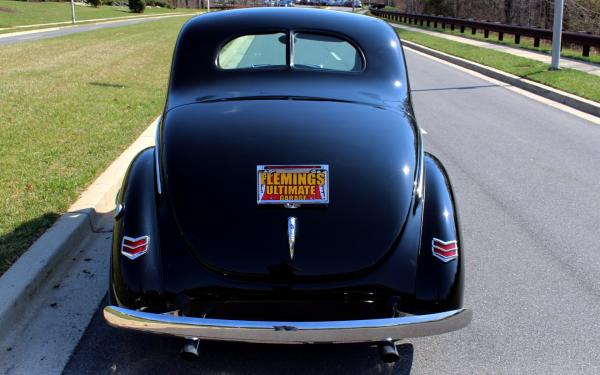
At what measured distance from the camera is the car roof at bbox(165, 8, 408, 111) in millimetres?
4324

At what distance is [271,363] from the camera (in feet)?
11.6

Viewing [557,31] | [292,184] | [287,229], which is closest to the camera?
[287,229]

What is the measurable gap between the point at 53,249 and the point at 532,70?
14.5 m

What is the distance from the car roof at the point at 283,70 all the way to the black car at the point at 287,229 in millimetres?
142

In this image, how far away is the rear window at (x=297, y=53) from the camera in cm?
470

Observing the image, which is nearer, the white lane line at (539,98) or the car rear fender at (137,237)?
the car rear fender at (137,237)

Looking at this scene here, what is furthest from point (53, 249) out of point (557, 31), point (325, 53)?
point (557, 31)

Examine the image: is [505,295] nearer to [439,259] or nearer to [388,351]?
[439,259]

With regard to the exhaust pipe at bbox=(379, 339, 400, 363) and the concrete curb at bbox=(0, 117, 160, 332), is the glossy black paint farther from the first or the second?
the concrete curb at bbox=(0, 117, 160, 332)

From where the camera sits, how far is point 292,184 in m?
3.48

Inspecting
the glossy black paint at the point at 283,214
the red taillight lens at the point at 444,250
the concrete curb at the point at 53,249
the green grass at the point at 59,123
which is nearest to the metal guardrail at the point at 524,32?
the green grass at the point at 59,123

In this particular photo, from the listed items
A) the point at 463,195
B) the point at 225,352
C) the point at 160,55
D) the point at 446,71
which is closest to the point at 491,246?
the point at 463,195

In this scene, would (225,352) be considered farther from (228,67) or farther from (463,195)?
(463,195)

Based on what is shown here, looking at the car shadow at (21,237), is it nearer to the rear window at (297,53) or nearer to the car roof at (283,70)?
the car roof at (283,70)
